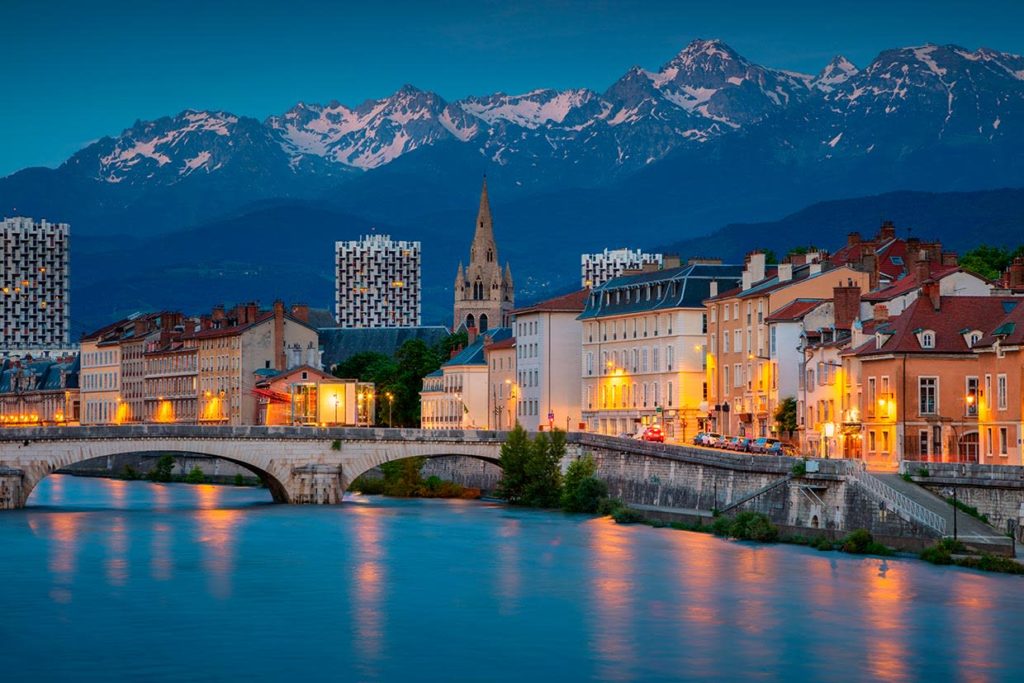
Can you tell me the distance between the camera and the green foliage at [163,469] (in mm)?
144137

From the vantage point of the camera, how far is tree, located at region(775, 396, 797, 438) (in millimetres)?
94688

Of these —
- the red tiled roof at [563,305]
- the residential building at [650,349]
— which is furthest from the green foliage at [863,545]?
the red tiled roof at [563,305]

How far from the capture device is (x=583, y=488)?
307ft

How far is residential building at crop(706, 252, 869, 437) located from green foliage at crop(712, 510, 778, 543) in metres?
19.2

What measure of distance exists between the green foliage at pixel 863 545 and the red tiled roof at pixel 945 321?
43.2 feet

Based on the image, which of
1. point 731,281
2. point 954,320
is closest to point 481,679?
point 954,320

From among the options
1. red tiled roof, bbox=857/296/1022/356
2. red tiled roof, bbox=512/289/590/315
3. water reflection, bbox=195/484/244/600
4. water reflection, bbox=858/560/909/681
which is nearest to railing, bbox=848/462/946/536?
water reflection, bbox=858/560/909/681

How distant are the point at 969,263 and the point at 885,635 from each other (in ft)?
212

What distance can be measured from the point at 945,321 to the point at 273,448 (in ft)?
114

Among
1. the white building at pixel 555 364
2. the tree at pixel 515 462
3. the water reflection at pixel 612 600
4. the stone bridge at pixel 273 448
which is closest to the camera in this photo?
the water reflection at pixel 612 600

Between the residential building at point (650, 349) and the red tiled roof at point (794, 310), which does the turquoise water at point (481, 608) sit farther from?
the residential building at point (650, 349)

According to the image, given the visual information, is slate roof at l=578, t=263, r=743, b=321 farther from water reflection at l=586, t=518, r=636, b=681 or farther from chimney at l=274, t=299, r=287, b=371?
chimney at l=274, t=299, r=287, b=371

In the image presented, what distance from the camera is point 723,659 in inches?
2021

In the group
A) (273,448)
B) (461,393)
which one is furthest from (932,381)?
(461,393)
